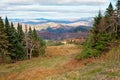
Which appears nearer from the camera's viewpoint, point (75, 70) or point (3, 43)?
point (75, 70)

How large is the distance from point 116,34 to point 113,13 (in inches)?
239

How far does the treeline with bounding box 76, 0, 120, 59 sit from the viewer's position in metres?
45.6

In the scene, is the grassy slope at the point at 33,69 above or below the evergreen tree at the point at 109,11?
below

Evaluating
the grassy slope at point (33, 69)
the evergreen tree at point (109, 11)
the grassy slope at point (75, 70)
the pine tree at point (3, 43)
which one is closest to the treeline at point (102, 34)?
the evergreen tree at point (109, 11)

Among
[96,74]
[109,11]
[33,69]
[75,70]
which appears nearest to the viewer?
[96,74]

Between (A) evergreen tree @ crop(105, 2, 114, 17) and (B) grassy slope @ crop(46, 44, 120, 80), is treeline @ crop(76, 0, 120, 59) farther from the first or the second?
(B) grassy slope @ crop(46, 44, 120, 80)

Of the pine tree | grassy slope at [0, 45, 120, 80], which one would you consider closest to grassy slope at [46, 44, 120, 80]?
grassy slope at [0, 45, 120, 80]

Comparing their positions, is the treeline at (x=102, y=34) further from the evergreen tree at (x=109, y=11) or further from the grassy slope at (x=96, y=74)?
the grassy slope at (x=96, y=74)

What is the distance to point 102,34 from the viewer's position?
159 feet

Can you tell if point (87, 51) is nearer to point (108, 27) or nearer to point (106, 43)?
point (106, 43)

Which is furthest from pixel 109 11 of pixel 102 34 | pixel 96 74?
pixel 96 74

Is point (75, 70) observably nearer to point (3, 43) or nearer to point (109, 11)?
point (109, 11)

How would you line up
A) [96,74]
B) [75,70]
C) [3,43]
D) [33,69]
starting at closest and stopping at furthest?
[96,74]
[75,70]
[33,69]
[3,43]

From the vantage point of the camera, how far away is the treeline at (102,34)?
150 ft
